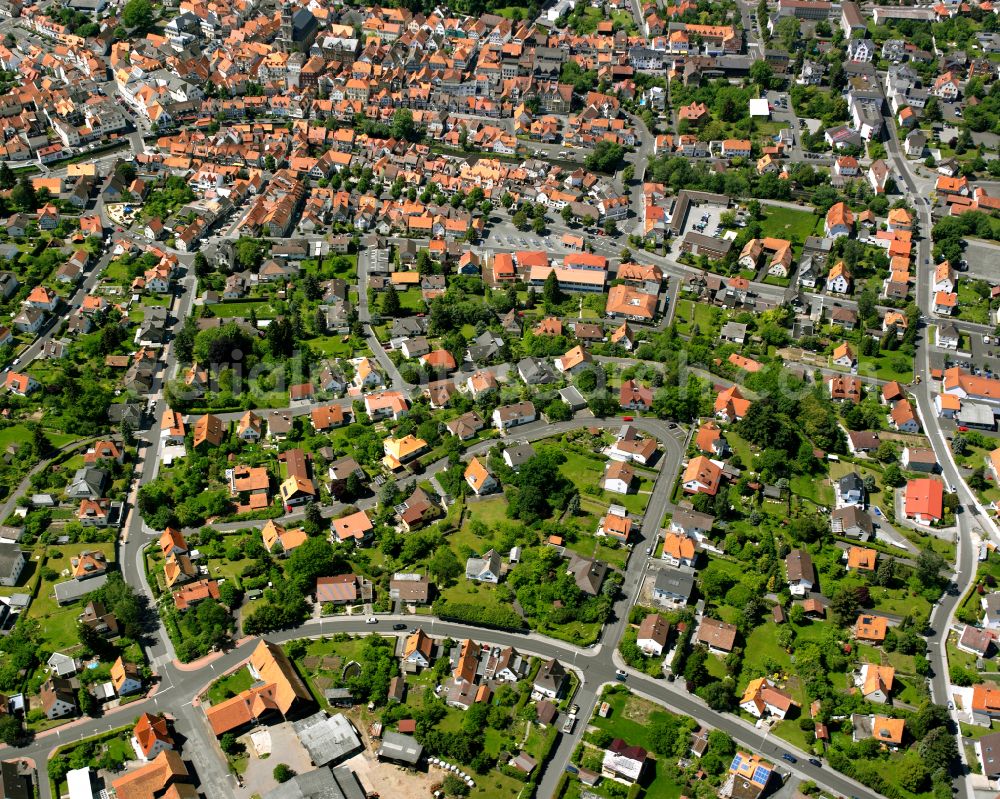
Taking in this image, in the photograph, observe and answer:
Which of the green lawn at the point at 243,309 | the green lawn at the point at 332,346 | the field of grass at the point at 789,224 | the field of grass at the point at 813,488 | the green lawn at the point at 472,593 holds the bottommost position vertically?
the green lawn at the point at 472,593

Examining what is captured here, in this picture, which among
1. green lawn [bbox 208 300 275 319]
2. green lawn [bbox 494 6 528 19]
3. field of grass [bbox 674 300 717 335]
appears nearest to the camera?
green lawn [bbox 208 300 275 319]

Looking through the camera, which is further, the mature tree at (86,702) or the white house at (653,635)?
the white house at (653,635)

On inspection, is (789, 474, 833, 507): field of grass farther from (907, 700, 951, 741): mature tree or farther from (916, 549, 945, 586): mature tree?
(907, 700, 951, 741): mature tree

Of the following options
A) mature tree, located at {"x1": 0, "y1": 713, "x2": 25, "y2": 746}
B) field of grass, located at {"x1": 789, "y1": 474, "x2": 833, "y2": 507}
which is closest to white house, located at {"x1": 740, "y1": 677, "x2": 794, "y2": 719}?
field of grass, located at {"x1": 789, "y1": 474, "x2": 833, "y2": 507}

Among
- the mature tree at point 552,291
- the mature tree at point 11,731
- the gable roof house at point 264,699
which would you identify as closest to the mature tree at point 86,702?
the mature tree at point 11,731

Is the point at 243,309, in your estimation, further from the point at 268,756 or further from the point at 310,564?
the point at 268,756

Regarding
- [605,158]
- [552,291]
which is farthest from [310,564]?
[605,158]

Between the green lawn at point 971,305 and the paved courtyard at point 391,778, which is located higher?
the green lawn at point 971,305

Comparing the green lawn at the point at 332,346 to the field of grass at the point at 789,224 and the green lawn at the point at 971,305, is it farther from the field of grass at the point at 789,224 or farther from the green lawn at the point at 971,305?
the green lawn at the point at 971,305

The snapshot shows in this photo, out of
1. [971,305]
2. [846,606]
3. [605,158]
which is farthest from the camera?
[605,158]
